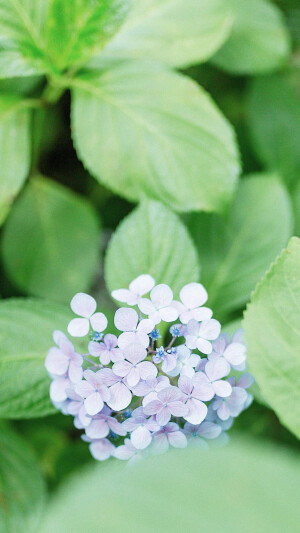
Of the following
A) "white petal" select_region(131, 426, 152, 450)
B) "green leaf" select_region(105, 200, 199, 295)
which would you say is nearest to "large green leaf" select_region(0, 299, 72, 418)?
"green leaf" select_region(105, 200, 199, 295)

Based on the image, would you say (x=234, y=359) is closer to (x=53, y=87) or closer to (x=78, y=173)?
(x=53, y=87)

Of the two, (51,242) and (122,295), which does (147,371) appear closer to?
(122,295)

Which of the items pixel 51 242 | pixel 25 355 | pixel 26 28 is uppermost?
pixel 26 28

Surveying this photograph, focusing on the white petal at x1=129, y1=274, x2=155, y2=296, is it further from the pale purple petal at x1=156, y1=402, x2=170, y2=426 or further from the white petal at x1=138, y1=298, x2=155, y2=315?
the pale purple petal at x1=156, y1=402, x2=170, y2=426

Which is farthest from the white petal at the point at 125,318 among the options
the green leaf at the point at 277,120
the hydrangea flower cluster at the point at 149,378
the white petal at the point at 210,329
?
the green leaf at the point at 277,120

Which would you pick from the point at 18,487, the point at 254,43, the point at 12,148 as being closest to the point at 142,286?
the point at 12,148

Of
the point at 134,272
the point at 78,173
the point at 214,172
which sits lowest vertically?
the point at 78,173

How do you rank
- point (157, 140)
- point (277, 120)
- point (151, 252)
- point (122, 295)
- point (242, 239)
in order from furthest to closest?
1. point (277, 120)
2. point (242, 239)
3. point (157, 140)
4. point (151, 252)
5. point (122, 295)

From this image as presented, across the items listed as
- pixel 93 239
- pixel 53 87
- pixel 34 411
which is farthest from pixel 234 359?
pixel 53 87
